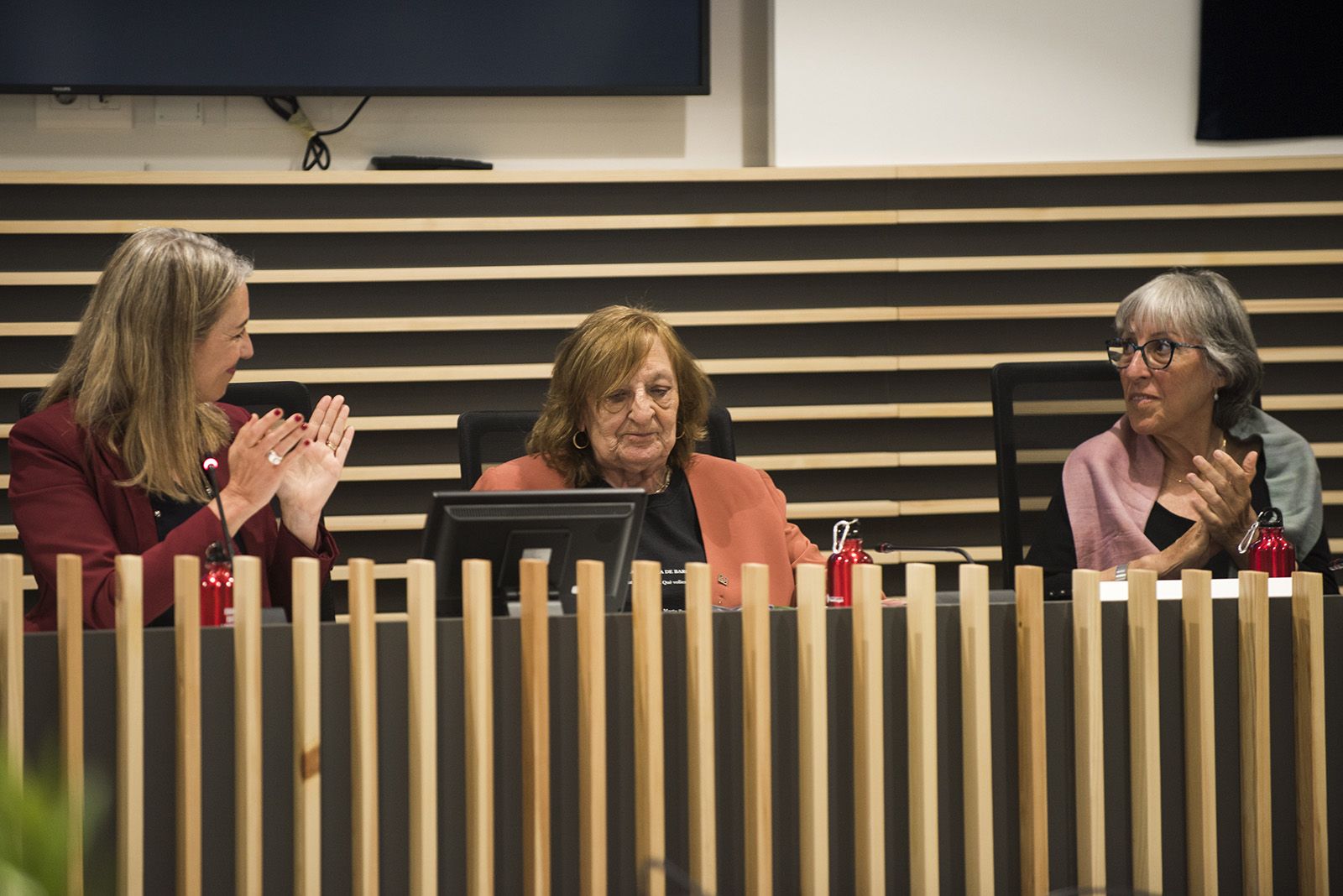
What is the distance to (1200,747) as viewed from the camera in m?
1.75

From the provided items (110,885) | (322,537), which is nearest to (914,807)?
(110,885)

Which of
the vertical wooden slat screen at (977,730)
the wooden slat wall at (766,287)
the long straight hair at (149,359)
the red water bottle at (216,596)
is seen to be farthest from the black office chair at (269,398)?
the vertical wooden slat screen at (977,730)

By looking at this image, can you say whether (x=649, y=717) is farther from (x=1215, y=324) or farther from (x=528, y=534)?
(x=1215, y=324)

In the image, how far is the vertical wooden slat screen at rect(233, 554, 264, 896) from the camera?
1.56 meters

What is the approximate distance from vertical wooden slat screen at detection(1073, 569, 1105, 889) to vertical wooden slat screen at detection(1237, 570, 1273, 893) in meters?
0.19

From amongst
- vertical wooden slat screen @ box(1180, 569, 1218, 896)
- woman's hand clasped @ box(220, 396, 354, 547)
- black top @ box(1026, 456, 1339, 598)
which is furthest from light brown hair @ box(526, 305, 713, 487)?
vertical wooden slat screen @ box(1180, 569, 1218, 896)

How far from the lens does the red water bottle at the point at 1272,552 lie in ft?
8.57

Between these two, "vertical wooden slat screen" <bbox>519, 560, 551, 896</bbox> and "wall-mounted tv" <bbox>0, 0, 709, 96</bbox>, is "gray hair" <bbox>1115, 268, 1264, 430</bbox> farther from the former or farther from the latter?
"vertical wooden slat screen" <bbox>519, 560, 551, 896</bbox>

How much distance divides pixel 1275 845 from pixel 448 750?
3.50 feet

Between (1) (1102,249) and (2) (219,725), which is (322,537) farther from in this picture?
(1) (1102,249)

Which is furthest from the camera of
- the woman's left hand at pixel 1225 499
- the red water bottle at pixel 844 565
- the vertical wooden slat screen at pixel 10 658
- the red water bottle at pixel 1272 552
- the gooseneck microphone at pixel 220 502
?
the woman's left hand at pixel 1225 499

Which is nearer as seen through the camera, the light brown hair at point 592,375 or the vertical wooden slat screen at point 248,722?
the vertical wooden slat screen at point 248,722

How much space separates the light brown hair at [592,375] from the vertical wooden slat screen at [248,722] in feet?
4.45

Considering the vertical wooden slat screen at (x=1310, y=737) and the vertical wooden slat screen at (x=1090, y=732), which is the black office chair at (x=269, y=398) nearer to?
the vertical wooden slat screen at (x=1090, y=732)
